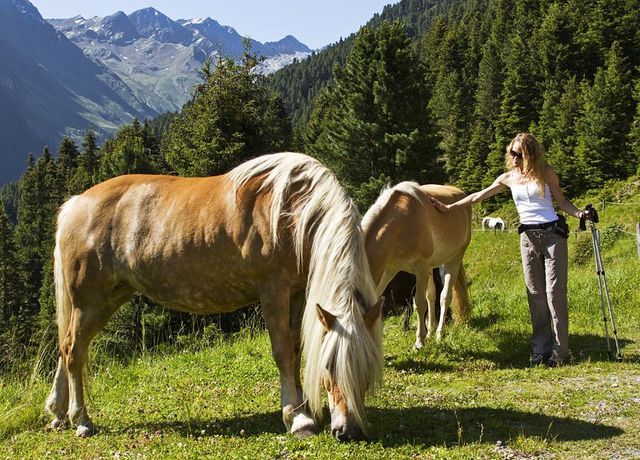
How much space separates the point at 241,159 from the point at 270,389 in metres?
16.6

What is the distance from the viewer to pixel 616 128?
157 ft

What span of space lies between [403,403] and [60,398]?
3.47m

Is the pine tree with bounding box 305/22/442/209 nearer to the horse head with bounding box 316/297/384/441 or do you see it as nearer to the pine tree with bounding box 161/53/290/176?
the pine tree with bounding box 161/53/290/176

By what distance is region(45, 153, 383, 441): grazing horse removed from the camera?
4180 mm

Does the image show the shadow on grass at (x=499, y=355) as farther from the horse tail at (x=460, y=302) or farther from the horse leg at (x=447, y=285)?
the horse tail at (x=460, y=302)

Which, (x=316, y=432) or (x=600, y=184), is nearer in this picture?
(x=316, y=432)

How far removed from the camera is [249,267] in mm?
4785

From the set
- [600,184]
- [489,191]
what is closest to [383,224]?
[489,191]

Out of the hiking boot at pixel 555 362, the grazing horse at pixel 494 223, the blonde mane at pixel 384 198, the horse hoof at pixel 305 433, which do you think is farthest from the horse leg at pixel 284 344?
the grazing horse at pixel 494 223

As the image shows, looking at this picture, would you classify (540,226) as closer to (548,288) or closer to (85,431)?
(548,288)

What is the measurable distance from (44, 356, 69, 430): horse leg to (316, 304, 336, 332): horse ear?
9.80ft

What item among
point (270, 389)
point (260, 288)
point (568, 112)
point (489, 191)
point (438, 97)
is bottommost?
point (270, 389)

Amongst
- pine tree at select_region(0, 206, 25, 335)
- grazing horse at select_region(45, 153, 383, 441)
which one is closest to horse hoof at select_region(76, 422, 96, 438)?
grazing horse at select_region(45, 153, 383, 441)

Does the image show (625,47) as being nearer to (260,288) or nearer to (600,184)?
(600,184)
